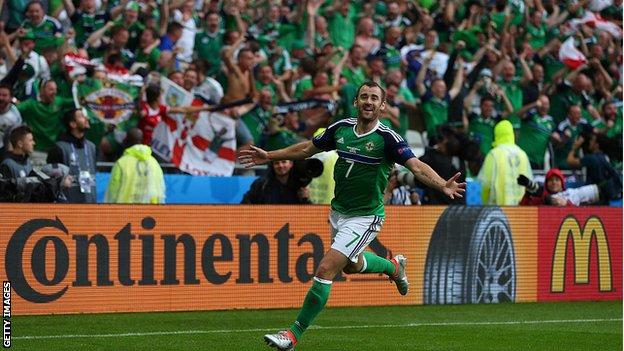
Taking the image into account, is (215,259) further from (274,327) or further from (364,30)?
(364,30)

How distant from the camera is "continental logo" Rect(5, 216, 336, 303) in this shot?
13.8 m

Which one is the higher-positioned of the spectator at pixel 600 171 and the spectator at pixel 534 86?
the spectator at pixel 534 86

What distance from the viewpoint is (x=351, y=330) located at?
12.9 m

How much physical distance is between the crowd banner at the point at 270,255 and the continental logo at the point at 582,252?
13 millimetres

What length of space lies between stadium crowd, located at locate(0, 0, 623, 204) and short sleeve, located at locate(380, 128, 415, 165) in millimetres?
4349

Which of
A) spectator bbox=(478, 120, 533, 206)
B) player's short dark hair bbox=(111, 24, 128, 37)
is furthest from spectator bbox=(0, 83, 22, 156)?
spectator bbox=(478, 120, 533, 206)

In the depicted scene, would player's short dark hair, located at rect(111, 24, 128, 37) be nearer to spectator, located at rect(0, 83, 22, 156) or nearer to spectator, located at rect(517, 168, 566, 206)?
spectator, located at rect(0, 83, 22, 156)

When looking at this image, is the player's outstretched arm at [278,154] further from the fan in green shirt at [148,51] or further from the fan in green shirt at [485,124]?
the fan in green shirt at [485,124]

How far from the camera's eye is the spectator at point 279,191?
52.4ft

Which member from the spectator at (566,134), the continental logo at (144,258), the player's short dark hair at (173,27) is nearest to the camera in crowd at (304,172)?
the continental logo at (144,258)

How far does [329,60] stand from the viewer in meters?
20.9

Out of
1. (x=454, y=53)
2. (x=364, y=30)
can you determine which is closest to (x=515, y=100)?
(x=454, y=53)

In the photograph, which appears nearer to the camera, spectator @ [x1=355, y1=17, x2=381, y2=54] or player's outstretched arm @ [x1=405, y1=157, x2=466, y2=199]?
player's outstretched arm @ [x1=405, y1=157, x2=466, y2=199]

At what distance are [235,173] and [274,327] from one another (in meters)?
6.25
